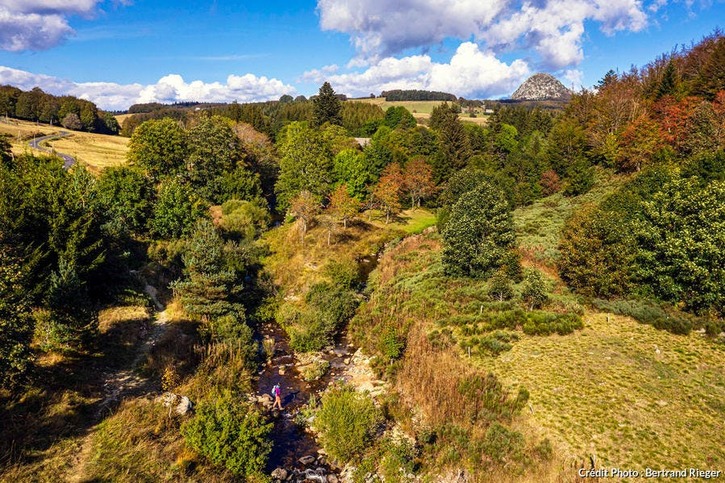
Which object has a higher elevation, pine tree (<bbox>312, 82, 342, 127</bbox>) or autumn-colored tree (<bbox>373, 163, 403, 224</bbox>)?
→ pine tree (<bbox>312, 82, 342, 127</bbox>)

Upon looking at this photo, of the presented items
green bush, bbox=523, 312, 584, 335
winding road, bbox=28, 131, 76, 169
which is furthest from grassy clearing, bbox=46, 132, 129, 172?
green bush, bbox=523, 312, 584, 335

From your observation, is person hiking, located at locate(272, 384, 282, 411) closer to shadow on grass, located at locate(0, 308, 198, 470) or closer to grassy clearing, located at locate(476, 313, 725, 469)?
shadow on grass, located at locate(0, 308, 198, 470)

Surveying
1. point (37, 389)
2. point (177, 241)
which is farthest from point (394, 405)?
point (177, 241)

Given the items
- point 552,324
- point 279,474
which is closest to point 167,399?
point 279,474

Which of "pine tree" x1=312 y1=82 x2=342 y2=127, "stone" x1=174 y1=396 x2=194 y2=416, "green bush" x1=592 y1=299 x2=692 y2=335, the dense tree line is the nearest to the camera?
"stone" x1=174 y1=396 x2=194 y2=416

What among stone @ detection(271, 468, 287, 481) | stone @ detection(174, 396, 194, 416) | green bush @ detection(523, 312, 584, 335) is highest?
green bush @ detection(523, 312, 584, 335)

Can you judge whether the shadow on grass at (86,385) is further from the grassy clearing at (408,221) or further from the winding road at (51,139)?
the winding road at (51,139)

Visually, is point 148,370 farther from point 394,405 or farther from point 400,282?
point 400,282
